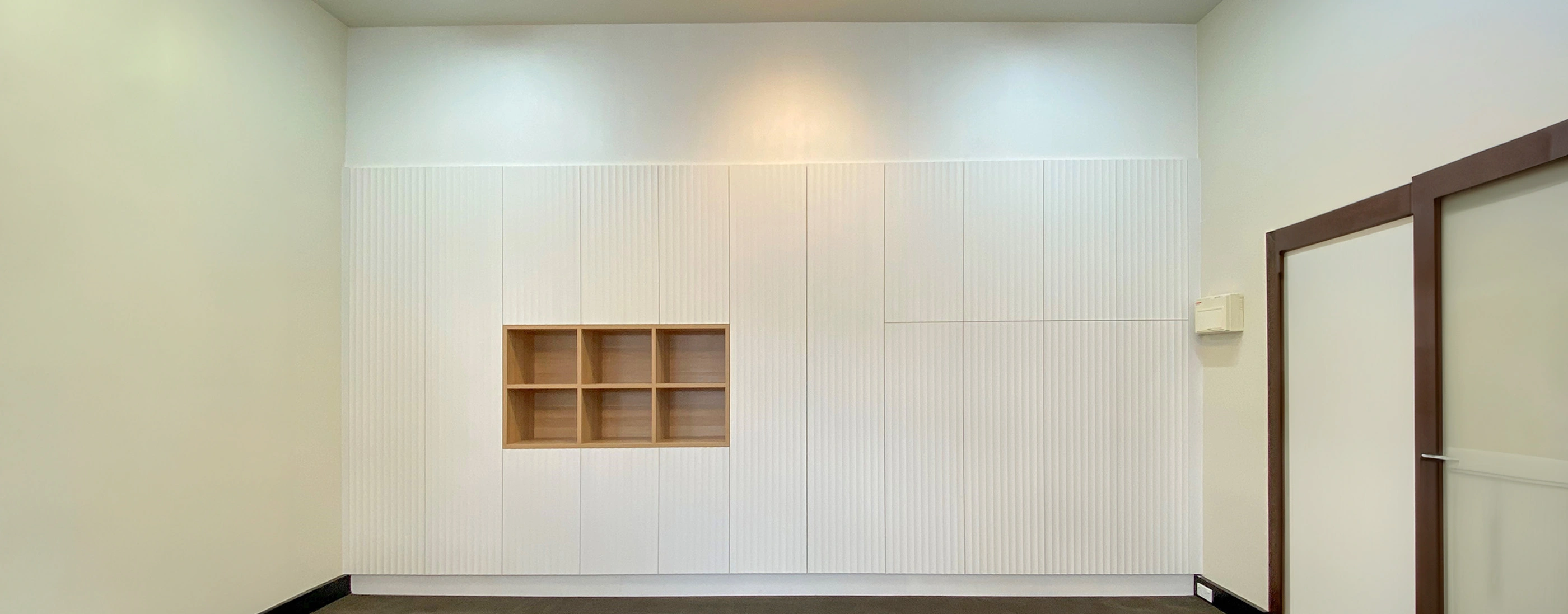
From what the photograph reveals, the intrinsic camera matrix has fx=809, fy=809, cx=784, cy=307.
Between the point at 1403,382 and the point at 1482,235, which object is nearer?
the point at 1482,235

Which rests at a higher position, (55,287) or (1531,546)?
(55,287)

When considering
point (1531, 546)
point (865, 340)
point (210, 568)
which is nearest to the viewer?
point (1531, 546)

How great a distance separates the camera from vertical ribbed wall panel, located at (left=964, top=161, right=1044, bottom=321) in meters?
4.27

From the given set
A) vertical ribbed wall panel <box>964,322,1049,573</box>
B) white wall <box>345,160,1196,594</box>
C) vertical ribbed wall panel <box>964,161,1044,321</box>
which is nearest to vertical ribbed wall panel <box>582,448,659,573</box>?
white wall <box>345,160,1196,594</box>

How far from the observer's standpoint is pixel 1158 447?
167 inches

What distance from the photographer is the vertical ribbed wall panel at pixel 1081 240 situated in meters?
4.26

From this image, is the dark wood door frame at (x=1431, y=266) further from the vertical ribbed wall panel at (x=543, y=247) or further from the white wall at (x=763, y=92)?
the vertical ribbed wall panel at (x=543, y=247)

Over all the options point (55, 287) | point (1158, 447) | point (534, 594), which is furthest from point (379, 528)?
point (1158, 447)

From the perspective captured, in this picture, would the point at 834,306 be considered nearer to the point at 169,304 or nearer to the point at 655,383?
the point at 655,383

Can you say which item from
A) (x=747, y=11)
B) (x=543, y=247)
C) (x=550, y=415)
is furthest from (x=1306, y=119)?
(x=550, y=415)

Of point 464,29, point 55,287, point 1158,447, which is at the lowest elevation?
point 1158,447

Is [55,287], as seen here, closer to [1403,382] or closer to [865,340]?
[865,340]

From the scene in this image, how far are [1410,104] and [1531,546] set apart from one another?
4.87 ft

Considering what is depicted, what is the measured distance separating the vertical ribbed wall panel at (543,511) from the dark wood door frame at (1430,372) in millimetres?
3588
